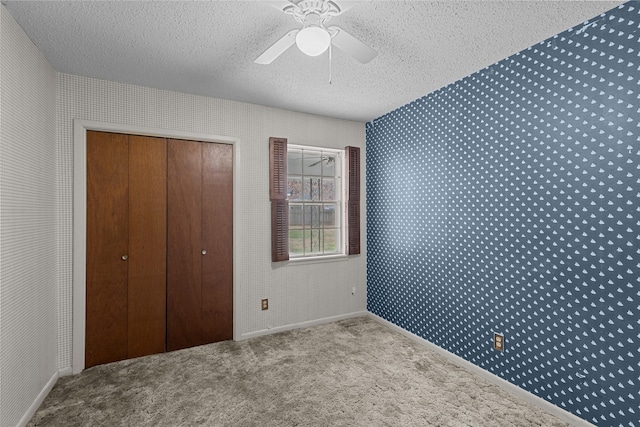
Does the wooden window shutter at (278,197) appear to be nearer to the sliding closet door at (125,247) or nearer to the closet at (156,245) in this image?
the closet at (156,245)

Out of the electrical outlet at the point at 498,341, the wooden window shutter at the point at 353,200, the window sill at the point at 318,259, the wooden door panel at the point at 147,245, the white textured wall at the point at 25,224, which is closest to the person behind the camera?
the white textured wall at the point at 25,224

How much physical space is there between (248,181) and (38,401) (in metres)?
2.36

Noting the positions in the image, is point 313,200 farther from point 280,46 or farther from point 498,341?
point 498,341

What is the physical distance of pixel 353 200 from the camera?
392cm

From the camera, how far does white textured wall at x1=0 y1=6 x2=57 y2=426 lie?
1.75 metres

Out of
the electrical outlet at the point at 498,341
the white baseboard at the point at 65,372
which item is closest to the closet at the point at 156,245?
the white baseboard at the point at 65,372

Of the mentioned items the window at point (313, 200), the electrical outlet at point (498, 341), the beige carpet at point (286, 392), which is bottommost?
the beige carpet at point (286, 392)

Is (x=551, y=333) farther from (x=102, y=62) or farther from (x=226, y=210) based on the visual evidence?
(x=102, y=62)

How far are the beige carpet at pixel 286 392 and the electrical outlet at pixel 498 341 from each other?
0.98 feet

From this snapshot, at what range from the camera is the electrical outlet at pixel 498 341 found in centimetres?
238

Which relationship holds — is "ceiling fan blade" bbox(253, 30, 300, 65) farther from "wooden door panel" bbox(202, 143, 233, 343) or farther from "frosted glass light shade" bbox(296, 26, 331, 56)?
"wooden door panel" bbox(202, 143, 233, 343)

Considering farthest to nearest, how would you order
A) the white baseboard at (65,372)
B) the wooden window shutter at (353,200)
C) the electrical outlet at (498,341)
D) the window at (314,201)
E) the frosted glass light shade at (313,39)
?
the wooden window shutter at (353,200) < the window at (314,201) < the white baseboard at (65,372) < the electrical outlet at (498,341) < the frosted glass light shade at (313,39)

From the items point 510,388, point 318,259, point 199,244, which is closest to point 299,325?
point 318,259

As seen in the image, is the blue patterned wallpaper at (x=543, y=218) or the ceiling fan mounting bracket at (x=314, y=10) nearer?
the ceiling fan mounting bracket at (x=314, y=10)
